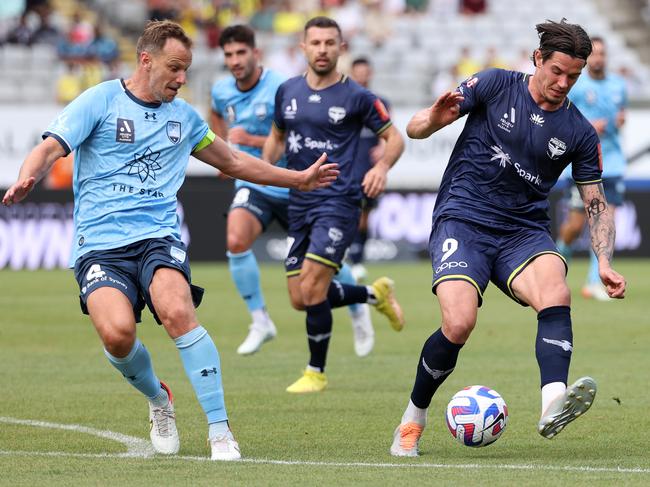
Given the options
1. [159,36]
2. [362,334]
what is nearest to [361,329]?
[362,334]

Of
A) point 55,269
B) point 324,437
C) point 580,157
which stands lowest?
point 55,269

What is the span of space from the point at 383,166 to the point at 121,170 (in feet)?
10.2

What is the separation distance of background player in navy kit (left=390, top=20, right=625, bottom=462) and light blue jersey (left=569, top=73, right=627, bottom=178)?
8.09 metres

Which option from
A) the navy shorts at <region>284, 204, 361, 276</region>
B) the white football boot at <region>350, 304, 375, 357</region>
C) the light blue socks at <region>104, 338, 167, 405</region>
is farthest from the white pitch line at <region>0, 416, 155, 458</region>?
the white football boot at <region>350, 304, 375, 357</region>

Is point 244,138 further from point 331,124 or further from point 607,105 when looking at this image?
point 607,105

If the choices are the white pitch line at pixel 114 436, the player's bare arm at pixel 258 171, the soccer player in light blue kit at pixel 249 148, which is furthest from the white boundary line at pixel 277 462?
the soccer player in light blue kit at pixel 249 148

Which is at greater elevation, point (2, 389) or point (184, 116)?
point (184, 116)

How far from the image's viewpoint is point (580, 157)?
744 centimetres

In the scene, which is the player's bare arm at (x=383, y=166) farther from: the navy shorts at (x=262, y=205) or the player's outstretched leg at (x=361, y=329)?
the player's outstretched leg at (x=361, y=329)

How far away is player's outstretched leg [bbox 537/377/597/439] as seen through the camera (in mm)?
6441

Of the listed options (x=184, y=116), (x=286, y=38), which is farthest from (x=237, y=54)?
(x=286, y=38)

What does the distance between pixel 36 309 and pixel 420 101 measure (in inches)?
451

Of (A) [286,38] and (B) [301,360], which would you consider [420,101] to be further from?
(B) [301,360]

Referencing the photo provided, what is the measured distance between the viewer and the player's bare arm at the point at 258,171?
7.55m
